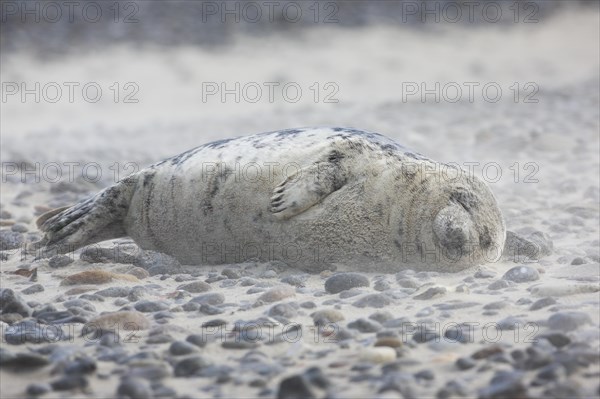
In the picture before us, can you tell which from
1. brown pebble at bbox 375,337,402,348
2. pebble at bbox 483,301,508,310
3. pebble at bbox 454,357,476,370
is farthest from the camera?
pebble at bbox 483,301,508,310

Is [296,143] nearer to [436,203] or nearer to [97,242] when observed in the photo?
[436,203]

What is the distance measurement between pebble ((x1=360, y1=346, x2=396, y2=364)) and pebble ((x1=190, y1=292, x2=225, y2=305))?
98 cm

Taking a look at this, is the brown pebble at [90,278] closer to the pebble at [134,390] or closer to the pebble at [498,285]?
the pebble at [134,390]

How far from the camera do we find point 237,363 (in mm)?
2893

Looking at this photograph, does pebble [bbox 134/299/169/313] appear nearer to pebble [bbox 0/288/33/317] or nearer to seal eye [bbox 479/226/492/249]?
pebble [bbox 0/288/33/317]

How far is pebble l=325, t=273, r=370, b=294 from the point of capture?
12.6ft

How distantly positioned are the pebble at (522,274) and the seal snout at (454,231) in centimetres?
24

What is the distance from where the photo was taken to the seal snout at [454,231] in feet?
13.3

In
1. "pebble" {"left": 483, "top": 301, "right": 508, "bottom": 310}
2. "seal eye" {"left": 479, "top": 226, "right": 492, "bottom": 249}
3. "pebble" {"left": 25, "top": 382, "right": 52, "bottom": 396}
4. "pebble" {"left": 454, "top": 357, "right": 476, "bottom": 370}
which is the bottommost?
"pebble" {"left": 483, "top": 301, "right": 508, "bottom": 310}

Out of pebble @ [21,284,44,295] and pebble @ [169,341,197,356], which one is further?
pebble @ [21,284,44,295]

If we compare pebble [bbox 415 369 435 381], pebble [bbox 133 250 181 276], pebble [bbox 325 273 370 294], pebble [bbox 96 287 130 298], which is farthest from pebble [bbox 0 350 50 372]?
pebble [bbox 133 250 181 276]

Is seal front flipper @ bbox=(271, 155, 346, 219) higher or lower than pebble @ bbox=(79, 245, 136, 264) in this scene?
higher

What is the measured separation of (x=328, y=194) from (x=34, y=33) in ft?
38.4

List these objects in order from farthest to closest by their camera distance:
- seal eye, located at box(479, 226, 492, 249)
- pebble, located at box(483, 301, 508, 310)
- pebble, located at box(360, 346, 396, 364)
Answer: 1. seal eye, located at box(479, 226, 492, 249)
2. pebble, located at box(483, 301, 508, 310)
3. pebble, located at box(360, 346, 396, 364)
